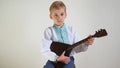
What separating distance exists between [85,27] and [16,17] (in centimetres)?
40

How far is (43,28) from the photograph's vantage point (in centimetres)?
141

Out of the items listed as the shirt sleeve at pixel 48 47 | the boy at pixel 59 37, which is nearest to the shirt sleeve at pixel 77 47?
the boy at pixel 59 37

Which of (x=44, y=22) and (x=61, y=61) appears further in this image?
(x=44, y=22)

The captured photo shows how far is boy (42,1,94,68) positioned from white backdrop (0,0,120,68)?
5.5 inches

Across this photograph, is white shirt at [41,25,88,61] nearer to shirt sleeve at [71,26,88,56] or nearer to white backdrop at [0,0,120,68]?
shirt sleeve at [71,26,88,56]

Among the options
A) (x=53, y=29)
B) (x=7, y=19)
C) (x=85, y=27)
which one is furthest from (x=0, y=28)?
(x=85, y=27)

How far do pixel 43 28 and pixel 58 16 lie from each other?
19cm

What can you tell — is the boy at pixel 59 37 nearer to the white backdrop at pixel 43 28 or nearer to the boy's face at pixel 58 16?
the boy's face at pixel 58 16

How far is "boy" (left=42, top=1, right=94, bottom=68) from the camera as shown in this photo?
1.22 metres

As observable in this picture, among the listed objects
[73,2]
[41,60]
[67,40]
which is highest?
[73,2]

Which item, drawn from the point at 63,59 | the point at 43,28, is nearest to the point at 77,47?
the point at 63,59

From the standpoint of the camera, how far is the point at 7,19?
1.45 meters

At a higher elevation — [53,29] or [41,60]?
[53,29]

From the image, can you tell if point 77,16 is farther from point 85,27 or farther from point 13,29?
point 13,29
